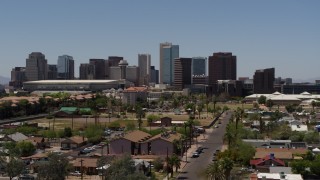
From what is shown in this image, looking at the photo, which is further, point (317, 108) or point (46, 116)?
point (317, 108)

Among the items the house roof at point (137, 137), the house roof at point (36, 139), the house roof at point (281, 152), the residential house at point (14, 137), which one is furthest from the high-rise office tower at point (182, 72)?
the house roof at point (281, 152)

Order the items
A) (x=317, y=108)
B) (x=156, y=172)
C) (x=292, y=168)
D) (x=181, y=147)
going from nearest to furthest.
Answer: (x=292, y=168)
(x=156, y=172)
(x=181, y=147)
(x=317, y=108)

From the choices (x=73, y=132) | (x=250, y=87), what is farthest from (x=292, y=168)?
(x=250, y=87)

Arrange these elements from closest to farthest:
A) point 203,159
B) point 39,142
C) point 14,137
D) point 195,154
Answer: point 203,159 → point 195,154 → point 39,142 → point 14,137

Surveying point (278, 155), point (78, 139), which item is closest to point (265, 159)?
point (278, 155)

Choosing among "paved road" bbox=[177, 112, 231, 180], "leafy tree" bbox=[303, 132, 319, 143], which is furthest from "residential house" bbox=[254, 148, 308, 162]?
"leafy tree" bbox=[303, 132, 319, 143]

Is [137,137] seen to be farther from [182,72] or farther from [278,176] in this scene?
[182,72]

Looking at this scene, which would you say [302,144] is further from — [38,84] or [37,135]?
[38,84]
